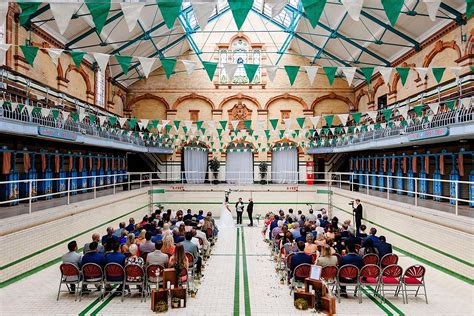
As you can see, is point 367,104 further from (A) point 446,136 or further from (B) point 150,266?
(B) point 150,266

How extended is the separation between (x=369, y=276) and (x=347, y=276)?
1.63ft

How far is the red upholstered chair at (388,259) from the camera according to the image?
7.96 meters

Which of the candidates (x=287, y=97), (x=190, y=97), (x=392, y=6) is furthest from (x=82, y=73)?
(x=392, y=6)

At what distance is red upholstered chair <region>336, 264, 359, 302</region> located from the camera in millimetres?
7344

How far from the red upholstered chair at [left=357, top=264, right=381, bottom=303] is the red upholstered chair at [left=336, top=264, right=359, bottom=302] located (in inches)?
4.8

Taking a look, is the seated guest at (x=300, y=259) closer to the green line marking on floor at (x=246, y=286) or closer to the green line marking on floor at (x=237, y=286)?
the green line marking on floor at (x=246, y=286)

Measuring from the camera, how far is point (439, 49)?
1834 cm

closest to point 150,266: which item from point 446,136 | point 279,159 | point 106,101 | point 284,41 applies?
point 446,136

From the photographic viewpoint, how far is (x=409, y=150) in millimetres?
19734

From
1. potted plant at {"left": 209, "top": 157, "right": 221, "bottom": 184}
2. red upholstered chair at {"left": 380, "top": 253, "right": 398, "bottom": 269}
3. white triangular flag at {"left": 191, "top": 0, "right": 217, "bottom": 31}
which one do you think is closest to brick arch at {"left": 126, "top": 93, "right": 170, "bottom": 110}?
potted plant at {"left": 209, "top": 157, "right": 221, "bottom": 184}

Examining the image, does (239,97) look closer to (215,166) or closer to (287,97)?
(287,97)

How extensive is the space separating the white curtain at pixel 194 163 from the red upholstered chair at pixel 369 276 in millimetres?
24685

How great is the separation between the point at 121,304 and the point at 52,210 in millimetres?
5177

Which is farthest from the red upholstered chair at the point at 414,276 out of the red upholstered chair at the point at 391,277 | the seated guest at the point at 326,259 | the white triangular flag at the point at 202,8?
the white triangular flag at the point at 202,8
